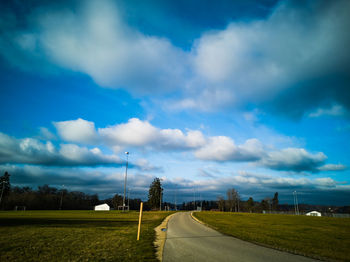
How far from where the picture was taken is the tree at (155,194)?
88000 mm

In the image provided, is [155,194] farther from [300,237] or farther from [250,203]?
[250,203]

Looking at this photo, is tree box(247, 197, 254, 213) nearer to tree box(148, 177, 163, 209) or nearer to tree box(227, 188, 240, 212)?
tree box(227, 188, 240, 212)

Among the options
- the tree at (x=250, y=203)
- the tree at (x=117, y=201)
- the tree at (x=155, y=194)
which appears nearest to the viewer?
the tree at (x=155, y=194)

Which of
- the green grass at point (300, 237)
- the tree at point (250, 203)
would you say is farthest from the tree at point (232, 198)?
the green grass at point (300, 237)

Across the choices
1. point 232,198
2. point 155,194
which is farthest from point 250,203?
point 155,194

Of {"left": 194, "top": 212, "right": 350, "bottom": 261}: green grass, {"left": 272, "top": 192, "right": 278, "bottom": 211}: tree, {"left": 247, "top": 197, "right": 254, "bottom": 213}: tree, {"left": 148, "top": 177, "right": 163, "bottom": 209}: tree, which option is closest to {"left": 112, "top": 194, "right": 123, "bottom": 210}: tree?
{"left": 148, "top": 177, "right": 163, "bottom": 209}: tree

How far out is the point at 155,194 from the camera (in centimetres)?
8831

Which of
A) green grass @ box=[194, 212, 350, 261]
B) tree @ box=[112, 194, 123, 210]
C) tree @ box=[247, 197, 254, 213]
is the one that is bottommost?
tree @ box=[247, 197, 254, 213]

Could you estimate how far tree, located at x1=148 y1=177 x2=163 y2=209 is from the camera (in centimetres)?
8800

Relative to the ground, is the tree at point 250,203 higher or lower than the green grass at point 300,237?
lower

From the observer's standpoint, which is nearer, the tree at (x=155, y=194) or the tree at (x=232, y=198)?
the tree at (x=155, y=194)

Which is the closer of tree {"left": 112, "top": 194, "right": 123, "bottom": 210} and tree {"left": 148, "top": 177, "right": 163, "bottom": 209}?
tree {"left": 148, "top": 177, "right": 163, "bottom": 209}

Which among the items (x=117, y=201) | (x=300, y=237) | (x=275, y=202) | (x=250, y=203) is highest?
(x=300, y=237)

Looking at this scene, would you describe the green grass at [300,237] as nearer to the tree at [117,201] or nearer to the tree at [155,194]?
the tree at [155,194]
